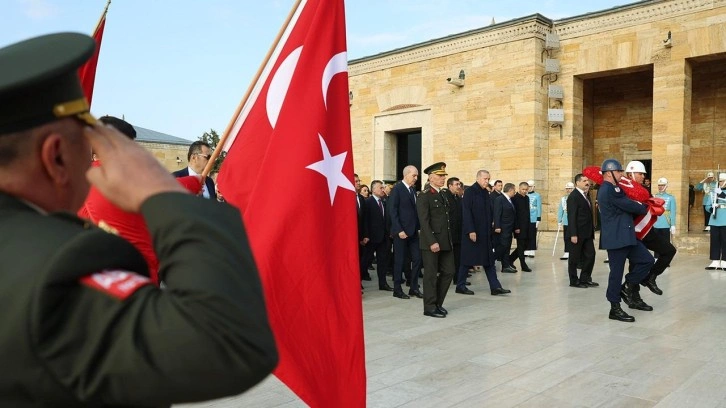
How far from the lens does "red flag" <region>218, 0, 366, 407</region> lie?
244 centimetres

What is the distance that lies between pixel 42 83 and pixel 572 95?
16044mm

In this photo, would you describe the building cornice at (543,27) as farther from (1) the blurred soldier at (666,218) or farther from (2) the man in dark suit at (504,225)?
(2) the man in dark suit at (504,225)

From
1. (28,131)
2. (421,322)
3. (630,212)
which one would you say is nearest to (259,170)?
(28,131)

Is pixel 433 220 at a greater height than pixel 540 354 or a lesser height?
greater

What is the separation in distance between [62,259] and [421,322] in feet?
19.1

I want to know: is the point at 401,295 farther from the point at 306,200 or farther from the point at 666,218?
the point at 666,218

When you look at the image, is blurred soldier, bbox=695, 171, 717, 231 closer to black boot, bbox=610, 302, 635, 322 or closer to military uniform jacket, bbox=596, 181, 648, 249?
military uniform jacket, bbox=596, 181, 648, 249

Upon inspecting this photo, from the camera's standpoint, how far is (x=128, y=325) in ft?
2.52

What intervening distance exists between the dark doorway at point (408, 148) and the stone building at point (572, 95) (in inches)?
25.0

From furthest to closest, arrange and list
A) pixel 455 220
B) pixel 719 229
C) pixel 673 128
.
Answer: pixel 673 128, pixel 719 229, pixel 455 220

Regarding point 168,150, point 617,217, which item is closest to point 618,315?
point 617,217

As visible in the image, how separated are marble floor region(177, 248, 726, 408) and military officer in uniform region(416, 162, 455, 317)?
0.92 feet

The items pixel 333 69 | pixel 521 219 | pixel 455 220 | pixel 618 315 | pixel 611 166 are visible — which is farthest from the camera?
pixel 521 219

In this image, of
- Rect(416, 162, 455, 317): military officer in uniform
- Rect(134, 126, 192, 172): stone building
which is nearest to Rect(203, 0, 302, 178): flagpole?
Rect(416, 162, 455, 317): military officer in uniform
